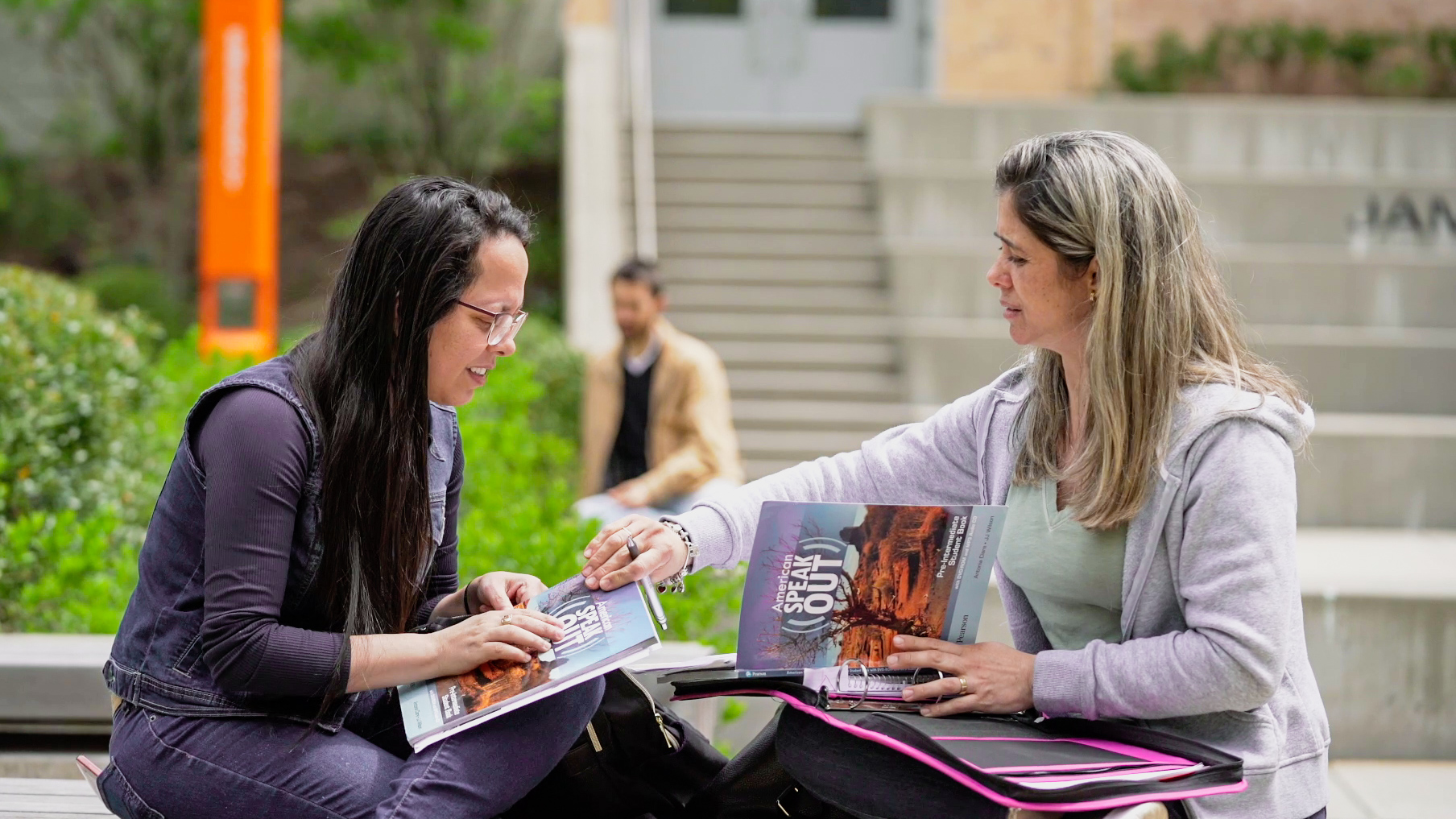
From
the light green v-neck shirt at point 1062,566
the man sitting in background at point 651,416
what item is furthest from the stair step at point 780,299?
the light green v-neck shirt at point 1062,566

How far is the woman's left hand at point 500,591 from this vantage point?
2477 mm

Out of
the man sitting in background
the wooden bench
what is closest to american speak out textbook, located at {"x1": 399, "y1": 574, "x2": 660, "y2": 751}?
the wooden bench

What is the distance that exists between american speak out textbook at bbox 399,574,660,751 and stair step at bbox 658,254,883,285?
21.2ft

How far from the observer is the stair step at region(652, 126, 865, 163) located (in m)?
10.1

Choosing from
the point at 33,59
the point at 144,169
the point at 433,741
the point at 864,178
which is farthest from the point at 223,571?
the point at 33,59

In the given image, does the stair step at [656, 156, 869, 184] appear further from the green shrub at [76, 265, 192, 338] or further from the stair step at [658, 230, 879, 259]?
the green shrub at [76, 265, 192, 338]

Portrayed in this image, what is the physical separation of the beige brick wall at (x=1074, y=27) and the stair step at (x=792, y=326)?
4794 mm

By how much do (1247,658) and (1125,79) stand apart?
10343mm

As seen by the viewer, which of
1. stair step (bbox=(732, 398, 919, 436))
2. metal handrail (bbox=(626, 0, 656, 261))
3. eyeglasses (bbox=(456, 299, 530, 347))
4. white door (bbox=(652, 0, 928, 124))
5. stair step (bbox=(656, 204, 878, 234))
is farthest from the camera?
white door (bbox=(652, 0, 928, 124))

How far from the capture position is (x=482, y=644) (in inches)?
85.6

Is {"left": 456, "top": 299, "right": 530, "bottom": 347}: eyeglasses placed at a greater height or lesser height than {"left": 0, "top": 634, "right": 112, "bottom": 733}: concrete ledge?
greater

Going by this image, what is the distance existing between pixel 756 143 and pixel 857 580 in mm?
8401

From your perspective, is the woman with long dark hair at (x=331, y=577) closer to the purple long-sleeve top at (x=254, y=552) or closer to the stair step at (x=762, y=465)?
the purple long-sleeve top at (x=254, y=552)

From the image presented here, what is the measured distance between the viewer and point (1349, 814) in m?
3.62
